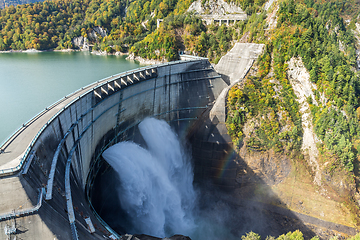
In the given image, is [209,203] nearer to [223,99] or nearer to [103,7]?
[223,99]

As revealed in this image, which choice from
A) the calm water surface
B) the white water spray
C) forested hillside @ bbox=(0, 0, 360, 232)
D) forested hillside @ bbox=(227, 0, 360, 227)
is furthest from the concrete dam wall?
the calm water surface

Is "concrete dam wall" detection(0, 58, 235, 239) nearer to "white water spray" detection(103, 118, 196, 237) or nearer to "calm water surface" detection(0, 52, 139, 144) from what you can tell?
"white water spray" detection(103, 118, 196, 237)

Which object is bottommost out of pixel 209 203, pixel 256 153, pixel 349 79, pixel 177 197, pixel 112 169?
pixel 209 203

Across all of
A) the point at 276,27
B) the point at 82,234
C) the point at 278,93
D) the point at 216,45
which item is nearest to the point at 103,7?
the point at 216,45

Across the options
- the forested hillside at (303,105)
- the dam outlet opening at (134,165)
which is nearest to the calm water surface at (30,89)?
the dam outlet opening at (134,165)

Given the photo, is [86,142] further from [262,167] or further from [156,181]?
[262,167]

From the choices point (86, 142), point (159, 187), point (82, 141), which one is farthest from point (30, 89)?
point (159, 187)
